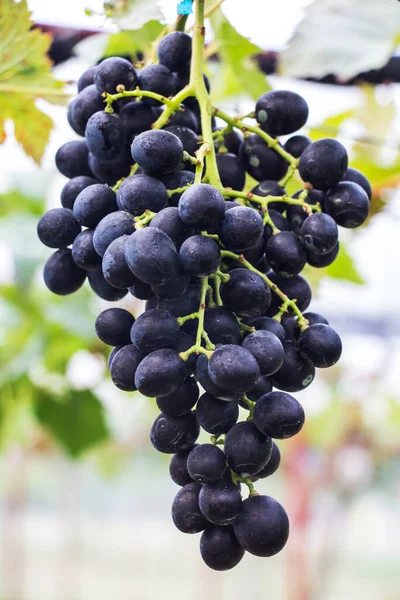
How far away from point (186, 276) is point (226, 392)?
0.43 ft

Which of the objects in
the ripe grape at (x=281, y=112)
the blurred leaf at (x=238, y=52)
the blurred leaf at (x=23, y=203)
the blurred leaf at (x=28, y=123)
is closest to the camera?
the ripe grape at (x=281, y=112)

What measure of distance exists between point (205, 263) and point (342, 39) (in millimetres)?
846

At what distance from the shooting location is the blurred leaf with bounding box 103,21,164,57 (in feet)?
3.79

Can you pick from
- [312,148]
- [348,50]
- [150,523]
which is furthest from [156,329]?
[150,523]

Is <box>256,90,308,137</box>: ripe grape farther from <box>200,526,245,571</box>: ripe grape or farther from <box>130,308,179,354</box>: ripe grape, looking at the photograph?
<box>200,526,245,571</box>: ripe grape

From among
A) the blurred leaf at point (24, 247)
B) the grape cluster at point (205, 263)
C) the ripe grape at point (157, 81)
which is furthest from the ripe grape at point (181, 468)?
the blurred leaf at point (24, 247)

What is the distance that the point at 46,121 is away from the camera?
1.18 m

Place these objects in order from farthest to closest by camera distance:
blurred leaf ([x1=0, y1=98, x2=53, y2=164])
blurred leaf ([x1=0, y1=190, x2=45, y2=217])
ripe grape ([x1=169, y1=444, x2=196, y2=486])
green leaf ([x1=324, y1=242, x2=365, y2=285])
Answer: blurred leaf ([x1=0, y1=190, x2=45, y2=217]) < green leaf ([x1=324, y1=242, x2=365, y2=285]) < blurred leaf ([x1=0, y1=98, x2=53, y2=164]) < ripe grape ([x1=169, y1=444, x2=196, y2=486])

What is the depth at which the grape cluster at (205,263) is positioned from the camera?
66 centimetres

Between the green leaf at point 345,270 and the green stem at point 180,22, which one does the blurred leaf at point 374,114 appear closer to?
the green leaf at point 345,270

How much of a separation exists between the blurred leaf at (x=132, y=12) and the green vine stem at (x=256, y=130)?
0.21m

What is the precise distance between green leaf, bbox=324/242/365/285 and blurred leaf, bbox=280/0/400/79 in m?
0.45

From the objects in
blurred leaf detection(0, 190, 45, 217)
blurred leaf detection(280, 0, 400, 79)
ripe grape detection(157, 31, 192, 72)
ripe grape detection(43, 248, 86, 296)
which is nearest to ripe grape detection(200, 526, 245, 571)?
ripe grape detection(43, 248, 86, 296)

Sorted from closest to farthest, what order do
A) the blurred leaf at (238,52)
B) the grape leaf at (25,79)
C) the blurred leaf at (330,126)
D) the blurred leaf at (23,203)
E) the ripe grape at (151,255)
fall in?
1. the ripe grape at (151,255)
2. the grape leaf at (25,79)
3. the blurred leaf at (238,52)
4. the blurred leaf at (330,126)
5. the blurred leaf at (23,203)
